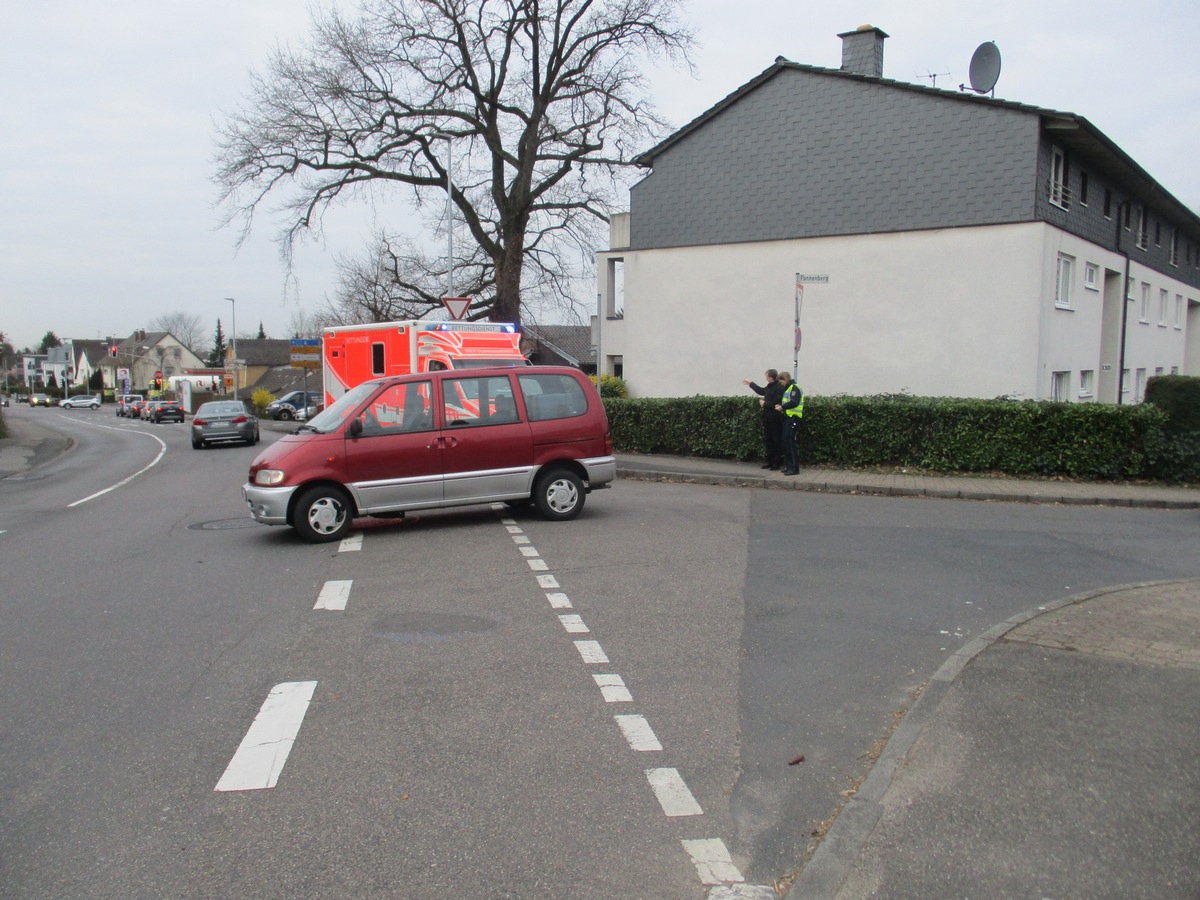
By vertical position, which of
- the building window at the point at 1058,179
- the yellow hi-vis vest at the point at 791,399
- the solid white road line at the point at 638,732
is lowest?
the solid white road line at the point at 638,732

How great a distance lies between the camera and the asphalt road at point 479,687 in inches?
143

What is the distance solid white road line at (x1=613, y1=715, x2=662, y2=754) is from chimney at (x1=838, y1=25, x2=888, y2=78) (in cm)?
2177

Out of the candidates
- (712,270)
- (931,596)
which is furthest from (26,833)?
(712,270)

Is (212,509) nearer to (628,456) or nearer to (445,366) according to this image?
(445,366)

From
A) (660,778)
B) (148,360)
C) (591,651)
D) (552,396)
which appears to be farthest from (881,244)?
(148,360)

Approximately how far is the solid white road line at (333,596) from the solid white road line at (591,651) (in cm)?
214

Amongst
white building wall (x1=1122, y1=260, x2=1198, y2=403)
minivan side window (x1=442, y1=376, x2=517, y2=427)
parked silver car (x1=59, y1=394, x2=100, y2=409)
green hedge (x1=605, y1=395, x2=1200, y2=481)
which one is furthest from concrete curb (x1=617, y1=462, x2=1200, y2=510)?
parked silver car (x1=59, y1=394, x2=100, y2=409)

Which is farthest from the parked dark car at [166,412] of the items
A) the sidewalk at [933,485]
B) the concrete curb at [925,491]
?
the concrete curb at [925,491]

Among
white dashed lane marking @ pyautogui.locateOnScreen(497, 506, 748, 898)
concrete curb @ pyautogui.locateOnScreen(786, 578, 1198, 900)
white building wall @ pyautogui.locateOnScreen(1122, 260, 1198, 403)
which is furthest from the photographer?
white building wall @ pyautogui.locateOnScreen(1122, 260, 1198, 403)

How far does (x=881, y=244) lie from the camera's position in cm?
2111

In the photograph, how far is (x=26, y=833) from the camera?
3775 millimetres

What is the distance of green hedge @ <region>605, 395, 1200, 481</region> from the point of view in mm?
15023

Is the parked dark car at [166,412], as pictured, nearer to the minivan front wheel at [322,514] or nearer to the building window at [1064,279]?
the building window at [1064,279]

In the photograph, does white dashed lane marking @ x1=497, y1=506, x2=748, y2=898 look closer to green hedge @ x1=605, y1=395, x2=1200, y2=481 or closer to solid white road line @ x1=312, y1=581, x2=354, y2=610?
solid white road line @ x1=312, y1=581, x2=354, y2=610
